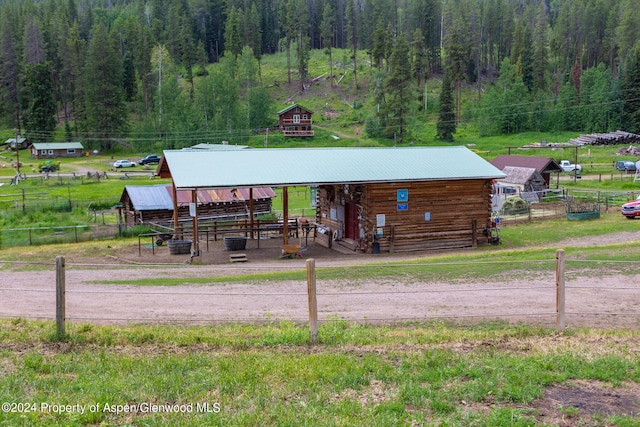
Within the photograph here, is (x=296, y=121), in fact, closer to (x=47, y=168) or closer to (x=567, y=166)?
(x=47, y=168)

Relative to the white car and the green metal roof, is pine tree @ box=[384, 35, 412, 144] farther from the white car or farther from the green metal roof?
the green metal roof

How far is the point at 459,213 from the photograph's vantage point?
29.6 meters

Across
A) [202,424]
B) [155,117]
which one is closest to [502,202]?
[202,424]

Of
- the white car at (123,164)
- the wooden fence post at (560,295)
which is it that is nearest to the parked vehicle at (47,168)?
the white car at (123,164)

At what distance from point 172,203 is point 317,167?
1230 centimetres

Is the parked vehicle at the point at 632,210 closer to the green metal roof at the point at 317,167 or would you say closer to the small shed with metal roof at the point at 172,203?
the green metal roof at the point at 317,167

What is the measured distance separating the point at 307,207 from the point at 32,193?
2511cm

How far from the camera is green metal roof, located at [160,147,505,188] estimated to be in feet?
88.2

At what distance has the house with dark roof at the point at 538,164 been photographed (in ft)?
156

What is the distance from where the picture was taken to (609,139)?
83.9 m

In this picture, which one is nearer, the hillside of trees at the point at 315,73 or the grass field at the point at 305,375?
the grass field at the point at 305,375

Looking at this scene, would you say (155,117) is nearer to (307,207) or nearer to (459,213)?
(307,207)

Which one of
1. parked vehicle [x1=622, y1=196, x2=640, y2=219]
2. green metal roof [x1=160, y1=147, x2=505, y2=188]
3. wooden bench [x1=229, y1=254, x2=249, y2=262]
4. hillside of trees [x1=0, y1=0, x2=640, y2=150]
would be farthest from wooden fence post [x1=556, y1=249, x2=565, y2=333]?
hillside of trees [x1=0, y1=0, x2=640, y2=150]

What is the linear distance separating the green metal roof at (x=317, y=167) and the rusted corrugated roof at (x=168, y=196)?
797cm
